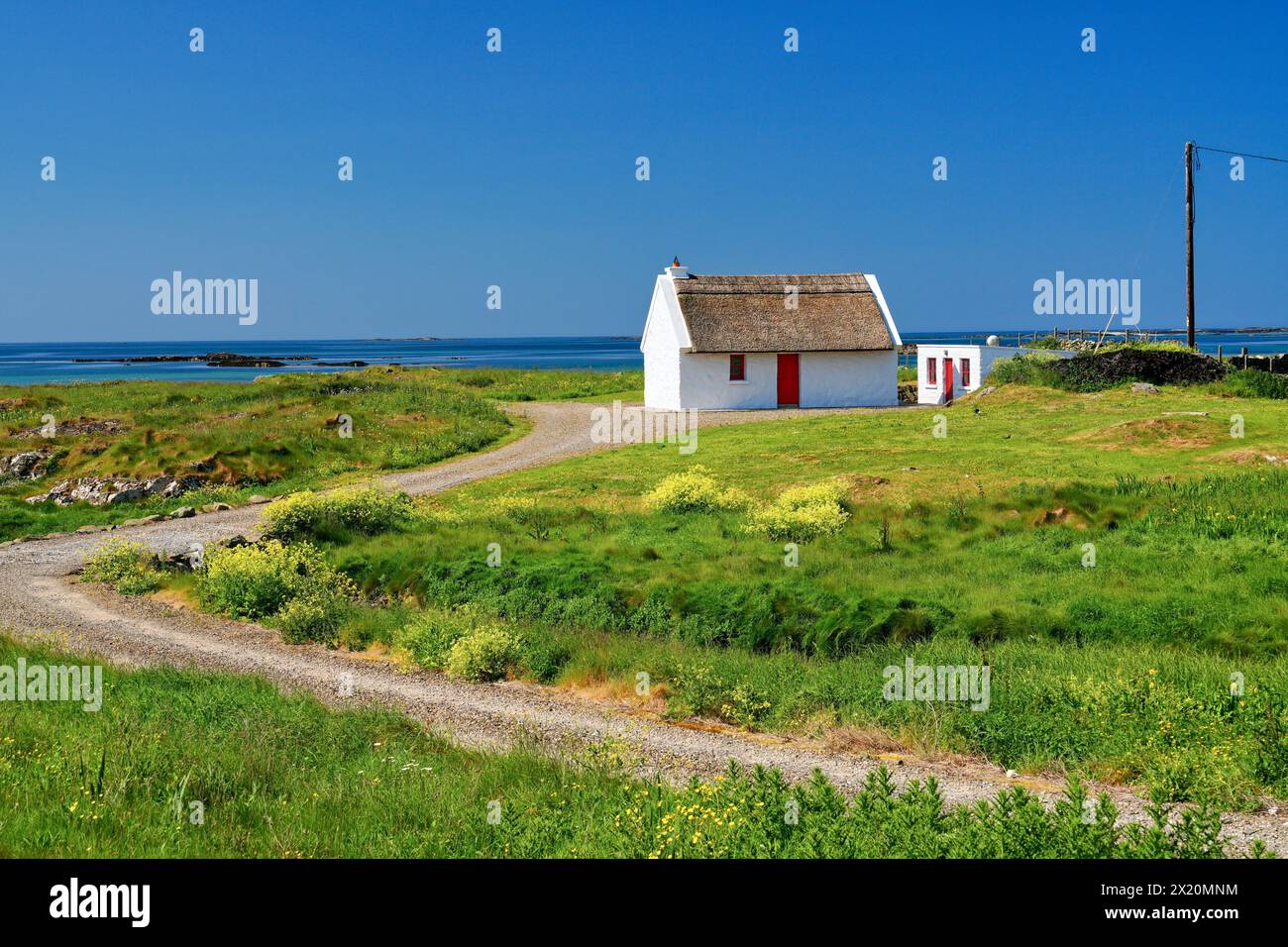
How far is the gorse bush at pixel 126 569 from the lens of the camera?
63.4ft

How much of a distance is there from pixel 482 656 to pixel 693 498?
9361 mm

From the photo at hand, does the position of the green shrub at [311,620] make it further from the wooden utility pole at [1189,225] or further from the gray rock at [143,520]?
the wooden utility pole at [1189,225]

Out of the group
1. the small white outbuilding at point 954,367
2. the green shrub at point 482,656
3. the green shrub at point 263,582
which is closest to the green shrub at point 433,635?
the green shrub at point 482,656

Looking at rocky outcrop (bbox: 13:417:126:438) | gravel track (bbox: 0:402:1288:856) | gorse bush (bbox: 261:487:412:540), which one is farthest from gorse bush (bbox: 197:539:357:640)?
rocky outcrop (bbox: 13:417:126:438)

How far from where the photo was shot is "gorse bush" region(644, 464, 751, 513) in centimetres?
→ 2264

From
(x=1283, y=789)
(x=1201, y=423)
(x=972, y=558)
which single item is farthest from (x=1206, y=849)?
(x=1201, y=423)

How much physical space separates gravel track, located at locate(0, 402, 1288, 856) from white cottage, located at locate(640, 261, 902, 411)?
25.5 m

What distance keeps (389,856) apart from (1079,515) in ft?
48.4

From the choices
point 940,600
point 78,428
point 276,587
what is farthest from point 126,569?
point 78,428

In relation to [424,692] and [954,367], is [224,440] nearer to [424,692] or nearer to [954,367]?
[424,692]

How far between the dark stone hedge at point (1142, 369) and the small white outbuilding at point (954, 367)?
11.6 feet

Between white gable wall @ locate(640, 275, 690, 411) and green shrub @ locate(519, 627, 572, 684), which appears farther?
white gable wall @ locate(640, 275, 690, 411)

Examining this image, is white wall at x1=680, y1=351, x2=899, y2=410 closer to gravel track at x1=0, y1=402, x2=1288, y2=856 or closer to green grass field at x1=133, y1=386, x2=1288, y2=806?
green grass field at x1=133, y1=386, x2=1288, y2=806
